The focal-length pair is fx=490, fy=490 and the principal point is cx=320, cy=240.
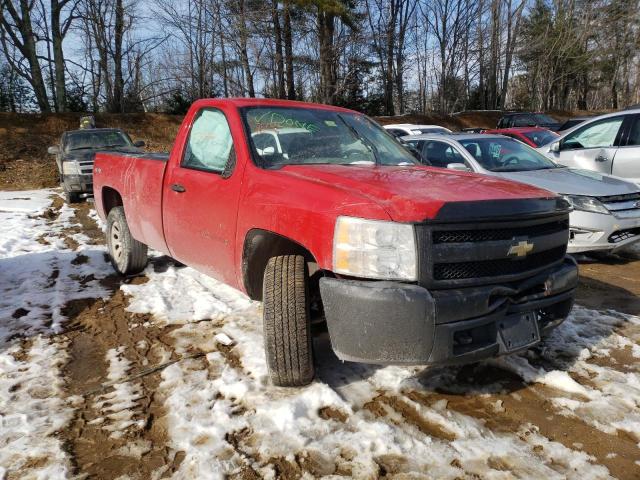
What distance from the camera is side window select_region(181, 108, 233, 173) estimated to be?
356 cm

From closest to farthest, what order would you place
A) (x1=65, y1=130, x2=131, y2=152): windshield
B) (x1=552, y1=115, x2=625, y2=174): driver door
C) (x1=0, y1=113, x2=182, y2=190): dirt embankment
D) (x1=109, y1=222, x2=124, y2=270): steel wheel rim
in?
(x1=109, y1=222, x2=124, y2=270): steel wheel rim < (x1=552, y1=115, x2=625, y2=174): driver door < (x1=65, y1=130, x2=131, y2=152): windshield < (x1=0, y1=113, x2=182, y2=190): dirt embankment

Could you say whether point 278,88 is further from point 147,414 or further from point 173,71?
point 147,414

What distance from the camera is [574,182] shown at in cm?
591

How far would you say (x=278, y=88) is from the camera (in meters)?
28.4

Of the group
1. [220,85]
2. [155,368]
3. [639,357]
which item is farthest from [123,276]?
[220,85]

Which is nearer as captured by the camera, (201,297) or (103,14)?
(201,297)

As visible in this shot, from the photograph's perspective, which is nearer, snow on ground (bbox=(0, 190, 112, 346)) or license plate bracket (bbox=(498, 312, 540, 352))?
license plate bracket (bbox=(498, 312, 540, 352))

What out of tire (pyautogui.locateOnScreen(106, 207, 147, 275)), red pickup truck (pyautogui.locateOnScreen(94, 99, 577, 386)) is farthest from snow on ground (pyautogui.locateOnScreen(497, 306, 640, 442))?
tire (pyautogui.locateOnScreen(106, 207, 147, 275))

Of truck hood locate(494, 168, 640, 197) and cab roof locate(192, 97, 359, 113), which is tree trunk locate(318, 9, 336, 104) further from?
cab roof locate(192, 97, 359, 113)

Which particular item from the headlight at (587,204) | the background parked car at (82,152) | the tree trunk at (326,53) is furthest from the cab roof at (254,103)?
the tree trunk at (326,53)

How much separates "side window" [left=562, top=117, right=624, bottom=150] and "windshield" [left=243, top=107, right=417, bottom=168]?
520cm

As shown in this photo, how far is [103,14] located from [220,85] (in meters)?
7.87

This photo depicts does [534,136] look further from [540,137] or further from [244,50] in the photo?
[244,50]

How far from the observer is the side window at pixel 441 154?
6836 millimetres
